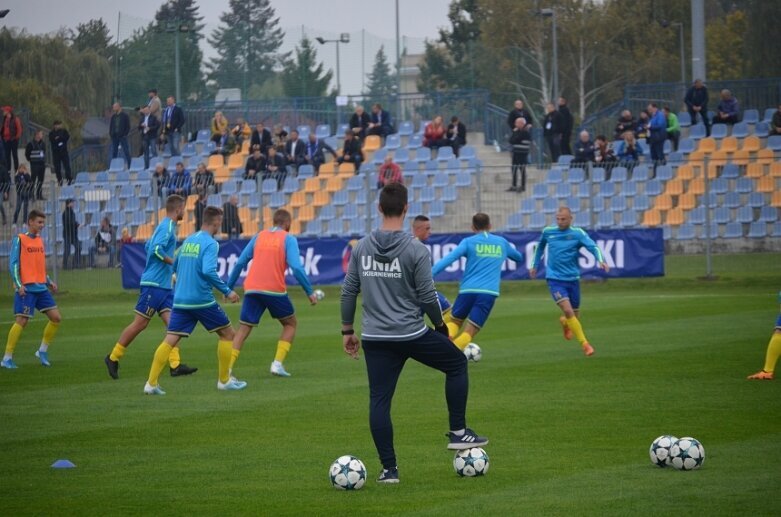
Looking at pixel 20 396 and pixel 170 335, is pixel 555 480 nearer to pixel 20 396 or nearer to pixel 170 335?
pixel 170 335

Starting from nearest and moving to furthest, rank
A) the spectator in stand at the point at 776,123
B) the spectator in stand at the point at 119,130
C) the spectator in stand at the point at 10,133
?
the spectator in stand at the point at 776,123 < the spectator in stand at the point at 10,133 < the spectator in stand at the point at 119,130

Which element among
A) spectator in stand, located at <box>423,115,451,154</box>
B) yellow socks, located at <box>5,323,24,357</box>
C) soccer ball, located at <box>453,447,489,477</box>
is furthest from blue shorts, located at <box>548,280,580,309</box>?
spectator in stand, located at <box>423,115,451,154</box>

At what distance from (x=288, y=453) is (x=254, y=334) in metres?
11.8

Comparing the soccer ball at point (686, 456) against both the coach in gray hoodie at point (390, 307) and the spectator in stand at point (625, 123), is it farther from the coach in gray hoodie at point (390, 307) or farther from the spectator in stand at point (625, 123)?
the spectator in stand at point (625, 123)

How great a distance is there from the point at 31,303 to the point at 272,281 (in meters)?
4.52

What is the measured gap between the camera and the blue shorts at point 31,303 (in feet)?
59.7

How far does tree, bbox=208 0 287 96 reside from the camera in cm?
5197

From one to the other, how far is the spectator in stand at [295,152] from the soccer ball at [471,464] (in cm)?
2869

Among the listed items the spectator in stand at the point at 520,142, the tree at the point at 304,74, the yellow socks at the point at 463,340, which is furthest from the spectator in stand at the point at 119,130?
the yellow socks at the point at 463,340

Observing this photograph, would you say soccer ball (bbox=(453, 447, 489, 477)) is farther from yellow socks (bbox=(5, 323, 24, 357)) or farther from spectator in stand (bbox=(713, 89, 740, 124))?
spectator in stand (bbox=(713, 89, 740, 124))

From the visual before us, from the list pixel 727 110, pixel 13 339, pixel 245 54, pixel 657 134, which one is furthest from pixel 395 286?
pixel 245 54

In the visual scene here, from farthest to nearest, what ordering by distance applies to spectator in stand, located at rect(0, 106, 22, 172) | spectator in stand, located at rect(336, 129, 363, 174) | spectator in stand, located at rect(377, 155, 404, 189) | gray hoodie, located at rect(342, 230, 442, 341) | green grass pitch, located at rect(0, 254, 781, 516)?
spectator in stand, located at rect(0, 106, 22, 172) < spectator in stand, located at rect(336, 129, 363, 174) < spectator in stand, located at rect(377, 155, 404, 189) < gray hoodie, located at rect(342, 230, 442, 341) < green grass pitch, located at rect(0, 254, 781, 516)

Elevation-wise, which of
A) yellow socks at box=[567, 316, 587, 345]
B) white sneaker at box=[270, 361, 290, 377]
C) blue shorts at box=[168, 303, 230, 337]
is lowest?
white sneaker at box=[270, 361, 290, 377]

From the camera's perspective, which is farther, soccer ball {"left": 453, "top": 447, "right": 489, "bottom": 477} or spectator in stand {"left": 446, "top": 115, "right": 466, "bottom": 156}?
spectator in stand {"left": 446, "top": 115, "right": 466, "bottom": 156}
